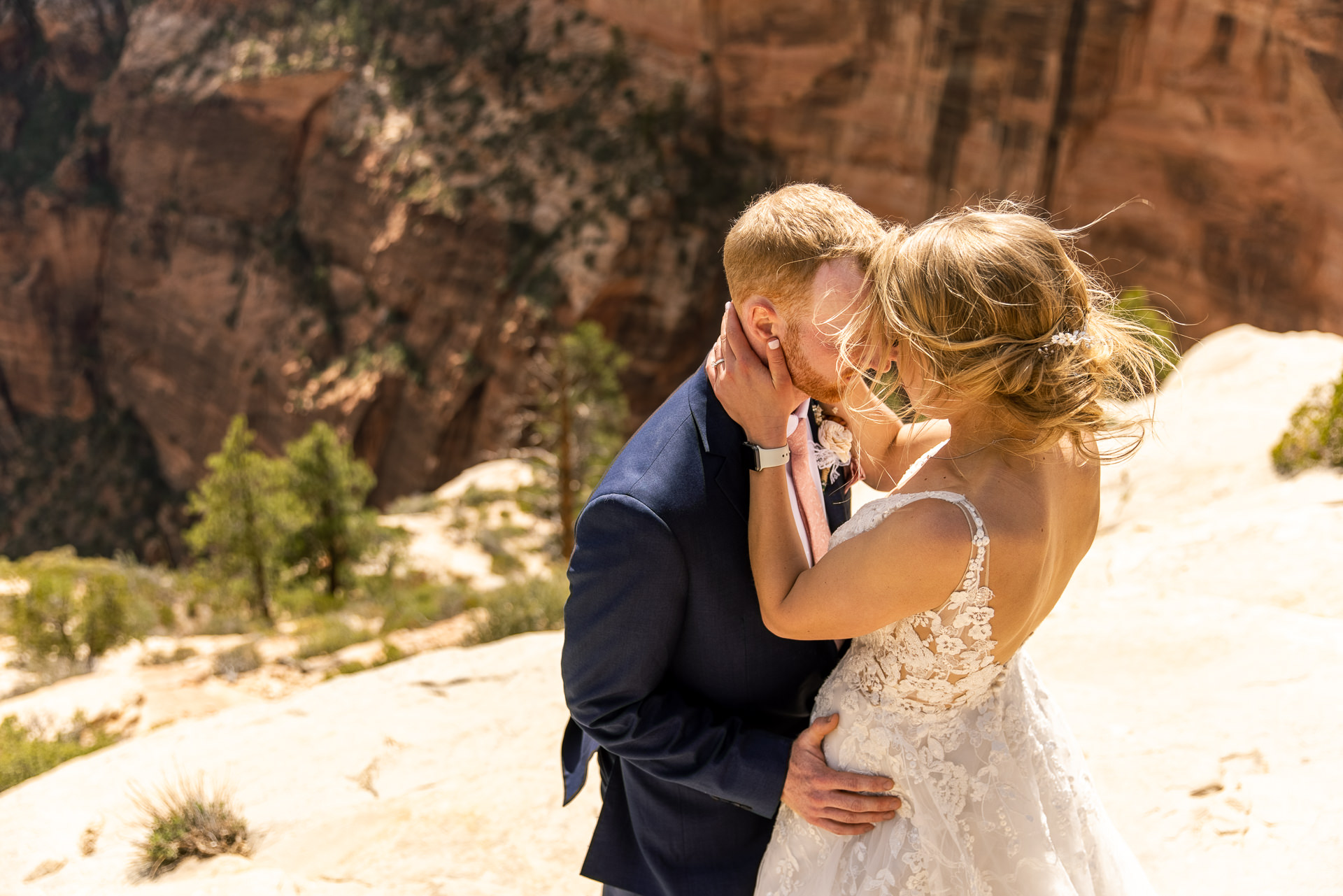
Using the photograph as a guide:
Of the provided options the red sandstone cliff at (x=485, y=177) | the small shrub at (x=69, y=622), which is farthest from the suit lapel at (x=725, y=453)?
the red sandstone cliff at (x=485, y=177)

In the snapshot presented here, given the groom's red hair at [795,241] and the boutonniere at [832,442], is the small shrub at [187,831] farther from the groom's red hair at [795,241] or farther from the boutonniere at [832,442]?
the groom's red hair at [795,241]

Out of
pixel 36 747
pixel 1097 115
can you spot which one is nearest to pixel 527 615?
pixel 36 747

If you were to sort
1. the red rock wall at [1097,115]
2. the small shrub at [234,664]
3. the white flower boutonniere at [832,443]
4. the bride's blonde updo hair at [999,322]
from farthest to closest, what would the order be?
1. the red rock wall at [1097,115]
2. the small shrub at [234,664]
3. the white flower boutonniere at [832,443]
4. the bride's blonde updo hair at [999,322]

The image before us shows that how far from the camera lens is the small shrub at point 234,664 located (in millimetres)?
9062

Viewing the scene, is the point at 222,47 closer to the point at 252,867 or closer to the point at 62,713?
the point at 62,713

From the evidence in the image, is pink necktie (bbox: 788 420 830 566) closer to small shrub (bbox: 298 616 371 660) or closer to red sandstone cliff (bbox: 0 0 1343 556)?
small shrub (bbox: 298 616 371 660)

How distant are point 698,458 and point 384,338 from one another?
2772cm

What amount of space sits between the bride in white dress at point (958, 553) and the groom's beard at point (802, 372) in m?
0.02

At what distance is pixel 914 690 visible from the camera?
2.04 m

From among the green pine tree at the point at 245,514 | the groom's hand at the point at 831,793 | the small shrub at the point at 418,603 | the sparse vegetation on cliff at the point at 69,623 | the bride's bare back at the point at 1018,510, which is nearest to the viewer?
the bride's bare back at the point at 1018,510

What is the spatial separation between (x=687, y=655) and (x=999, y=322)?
104 cm

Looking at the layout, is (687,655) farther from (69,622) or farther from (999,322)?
(69,622)

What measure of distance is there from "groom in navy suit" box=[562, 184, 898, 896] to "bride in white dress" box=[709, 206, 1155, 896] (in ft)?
0.23

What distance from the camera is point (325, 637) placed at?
10.2m
